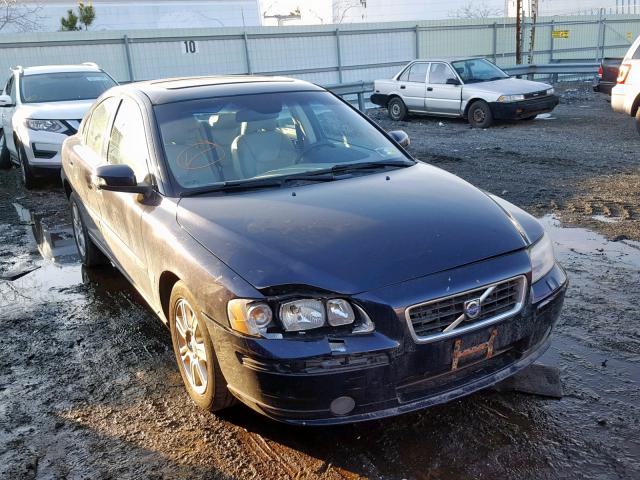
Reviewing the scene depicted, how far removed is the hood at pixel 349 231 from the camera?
2.80 m

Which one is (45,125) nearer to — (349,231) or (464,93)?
(349,231)

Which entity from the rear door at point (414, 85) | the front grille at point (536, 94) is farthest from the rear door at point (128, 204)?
the rear door at point (414, 85)

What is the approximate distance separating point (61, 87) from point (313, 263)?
877cm

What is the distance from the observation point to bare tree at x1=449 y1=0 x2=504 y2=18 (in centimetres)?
5128

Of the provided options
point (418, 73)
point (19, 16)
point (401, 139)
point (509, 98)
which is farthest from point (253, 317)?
point (19, 16)

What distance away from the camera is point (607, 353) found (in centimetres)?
373

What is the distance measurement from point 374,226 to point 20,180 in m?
9.35

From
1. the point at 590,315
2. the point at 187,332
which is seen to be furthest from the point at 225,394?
the point at 590,315

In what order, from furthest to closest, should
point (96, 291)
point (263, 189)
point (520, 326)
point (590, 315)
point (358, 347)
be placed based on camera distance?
point (96, 291), point (590, 315), point (263, 189), point (520, 326), point (358, 347)

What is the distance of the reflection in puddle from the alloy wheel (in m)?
3.39

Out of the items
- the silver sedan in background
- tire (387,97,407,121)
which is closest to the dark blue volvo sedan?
the silver sedan in background

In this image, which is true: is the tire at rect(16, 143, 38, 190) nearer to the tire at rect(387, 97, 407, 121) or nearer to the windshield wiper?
the windshield wiper

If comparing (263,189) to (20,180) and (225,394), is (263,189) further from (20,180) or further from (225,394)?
(20,180)

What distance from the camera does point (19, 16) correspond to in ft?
100
